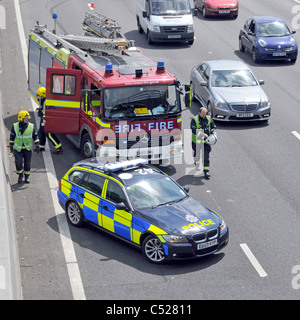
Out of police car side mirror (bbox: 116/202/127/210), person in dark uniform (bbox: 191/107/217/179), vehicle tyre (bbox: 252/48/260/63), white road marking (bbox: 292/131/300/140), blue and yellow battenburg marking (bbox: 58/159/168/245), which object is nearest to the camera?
blue and yellow battenburg marking (bbox: 58/159/168/245)

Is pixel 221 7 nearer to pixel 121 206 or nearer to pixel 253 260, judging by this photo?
pixel 121 206

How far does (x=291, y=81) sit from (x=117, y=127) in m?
11.2

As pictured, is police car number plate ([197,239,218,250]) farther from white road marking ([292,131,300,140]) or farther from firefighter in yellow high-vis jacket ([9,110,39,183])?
white road marking ([292,131,300,140])

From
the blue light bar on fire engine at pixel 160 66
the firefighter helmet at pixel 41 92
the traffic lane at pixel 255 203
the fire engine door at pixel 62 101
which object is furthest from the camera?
the firefighter helmet at pixel 41 92

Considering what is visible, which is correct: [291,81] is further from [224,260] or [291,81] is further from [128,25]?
[224,260]

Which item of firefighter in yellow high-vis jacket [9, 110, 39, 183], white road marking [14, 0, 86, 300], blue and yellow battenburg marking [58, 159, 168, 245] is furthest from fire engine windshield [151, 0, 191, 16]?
blue and yellow battenburg marking [58, 159, 168, 245]

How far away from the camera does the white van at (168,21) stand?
30.6 m

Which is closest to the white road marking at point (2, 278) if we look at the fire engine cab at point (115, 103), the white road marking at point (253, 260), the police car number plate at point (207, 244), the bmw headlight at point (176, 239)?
the bmw headlight at point (176, 239)

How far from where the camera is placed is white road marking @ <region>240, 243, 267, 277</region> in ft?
43.0

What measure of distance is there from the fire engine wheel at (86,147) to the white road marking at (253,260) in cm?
548

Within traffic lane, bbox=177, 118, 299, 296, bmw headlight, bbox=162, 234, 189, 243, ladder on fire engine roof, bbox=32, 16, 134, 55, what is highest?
ladder on fire engine roof, bbox=32, 16, 134, 55

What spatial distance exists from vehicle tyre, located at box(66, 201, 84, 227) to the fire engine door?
4.07 meters

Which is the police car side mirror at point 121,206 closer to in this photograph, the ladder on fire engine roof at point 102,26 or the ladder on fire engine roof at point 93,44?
the ladder on fire engine roof at point 93,44

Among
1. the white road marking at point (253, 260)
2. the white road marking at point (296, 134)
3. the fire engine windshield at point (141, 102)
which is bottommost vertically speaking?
the white road marking at point (296, 134)
